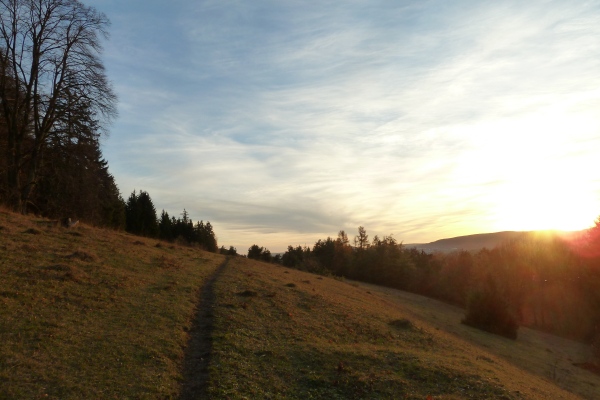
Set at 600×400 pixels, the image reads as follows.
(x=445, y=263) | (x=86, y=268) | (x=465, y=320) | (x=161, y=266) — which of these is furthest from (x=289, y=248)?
(x=86, y=268)

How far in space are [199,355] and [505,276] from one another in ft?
183

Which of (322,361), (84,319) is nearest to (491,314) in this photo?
(322,361)

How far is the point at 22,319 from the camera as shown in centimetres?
1073

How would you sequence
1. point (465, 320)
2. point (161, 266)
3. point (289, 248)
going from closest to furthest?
point (161, 266), point (465, 320), point (289, 248)

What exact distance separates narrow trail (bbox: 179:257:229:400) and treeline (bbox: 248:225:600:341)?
101 ft

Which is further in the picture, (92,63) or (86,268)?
(92,63)

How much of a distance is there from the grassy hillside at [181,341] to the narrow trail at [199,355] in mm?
35

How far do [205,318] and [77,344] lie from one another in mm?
5201

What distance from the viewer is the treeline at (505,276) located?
1672 inches

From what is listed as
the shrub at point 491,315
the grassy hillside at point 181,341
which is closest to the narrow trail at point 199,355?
the grassy hillside at point 181,341

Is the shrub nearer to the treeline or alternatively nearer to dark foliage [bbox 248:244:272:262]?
the treeline

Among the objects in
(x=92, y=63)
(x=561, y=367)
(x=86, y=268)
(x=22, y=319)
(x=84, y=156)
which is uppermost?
(x=92, y=63)

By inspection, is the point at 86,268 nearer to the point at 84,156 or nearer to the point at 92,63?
the point at 84,156

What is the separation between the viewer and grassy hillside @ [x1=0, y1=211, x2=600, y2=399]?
897cm
